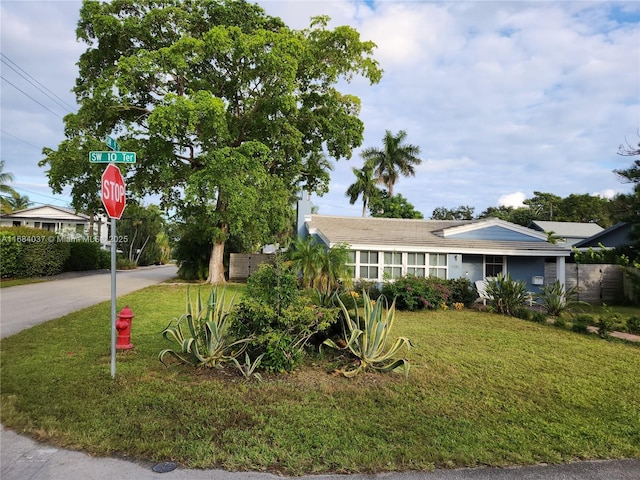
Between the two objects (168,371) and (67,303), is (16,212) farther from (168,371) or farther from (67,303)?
(168,371)

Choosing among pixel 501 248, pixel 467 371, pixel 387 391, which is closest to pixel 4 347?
pixel 387 391

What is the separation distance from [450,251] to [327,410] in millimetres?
12916

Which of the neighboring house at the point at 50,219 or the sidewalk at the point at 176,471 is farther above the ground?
the neighboring house at the point at 50,219

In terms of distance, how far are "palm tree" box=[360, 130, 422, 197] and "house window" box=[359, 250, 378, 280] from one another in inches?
1001

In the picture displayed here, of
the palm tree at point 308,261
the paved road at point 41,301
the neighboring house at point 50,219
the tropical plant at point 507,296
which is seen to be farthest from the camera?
the neighboring house at point 50,219

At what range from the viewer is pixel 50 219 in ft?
122

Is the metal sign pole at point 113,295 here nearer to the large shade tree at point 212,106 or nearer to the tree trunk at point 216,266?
the large shade tree at point 212,106

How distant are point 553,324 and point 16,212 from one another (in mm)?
41181

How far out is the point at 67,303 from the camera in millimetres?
12492

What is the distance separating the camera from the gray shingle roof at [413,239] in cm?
1623

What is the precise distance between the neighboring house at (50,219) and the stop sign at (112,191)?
3408 centimetres

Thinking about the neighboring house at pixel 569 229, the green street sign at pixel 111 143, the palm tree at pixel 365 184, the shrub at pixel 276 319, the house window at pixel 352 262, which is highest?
the palm tree at pixel 365 184

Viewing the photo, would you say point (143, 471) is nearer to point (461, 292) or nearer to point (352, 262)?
point (461, 292)

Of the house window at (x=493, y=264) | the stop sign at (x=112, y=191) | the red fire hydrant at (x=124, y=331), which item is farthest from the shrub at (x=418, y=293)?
the stop sign at (x=112, y=191)
